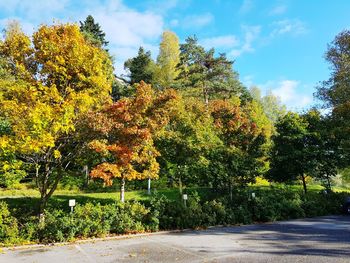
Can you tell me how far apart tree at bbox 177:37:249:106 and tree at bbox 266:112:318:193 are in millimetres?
14992

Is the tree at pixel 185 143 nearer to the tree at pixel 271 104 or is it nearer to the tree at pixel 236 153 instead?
the tree at pixel 236 153

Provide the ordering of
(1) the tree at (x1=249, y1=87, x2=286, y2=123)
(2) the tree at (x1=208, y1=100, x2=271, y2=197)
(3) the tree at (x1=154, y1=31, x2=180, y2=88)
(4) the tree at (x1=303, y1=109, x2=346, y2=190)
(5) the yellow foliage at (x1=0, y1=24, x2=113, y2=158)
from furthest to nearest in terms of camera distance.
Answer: (1) the tree at (x1=249, y1=87, x2=286, y2=123) < (3) the tree at (x1=154, y1=31, x2=180, y2=88) < (4) the tree at (x1=303, y1=109, x2=346, y2=190) < (2) the tree at (x1=208, y1=100, x2=271, y2=197) < (5) the yellow foliage at (x1=0, y1=24, x2=113, y2=158)

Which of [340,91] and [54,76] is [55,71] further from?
[340,91]

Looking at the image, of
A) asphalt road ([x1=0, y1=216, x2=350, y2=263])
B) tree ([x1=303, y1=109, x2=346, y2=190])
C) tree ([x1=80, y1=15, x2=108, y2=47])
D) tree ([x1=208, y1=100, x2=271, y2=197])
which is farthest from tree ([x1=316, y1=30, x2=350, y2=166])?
tree ([x1=80, y1=15, x2=108, y2=47])

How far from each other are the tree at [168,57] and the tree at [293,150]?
20.4m

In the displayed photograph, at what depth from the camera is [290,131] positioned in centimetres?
2109

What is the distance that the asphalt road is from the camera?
8391 mm

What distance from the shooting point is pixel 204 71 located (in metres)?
36.8

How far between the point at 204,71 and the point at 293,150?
18.8m

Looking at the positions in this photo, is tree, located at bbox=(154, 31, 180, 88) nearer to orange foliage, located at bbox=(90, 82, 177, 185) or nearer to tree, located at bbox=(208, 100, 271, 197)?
tree, located at bbox=(208, 100, 271, 197)

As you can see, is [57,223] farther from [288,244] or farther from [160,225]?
[288,244]

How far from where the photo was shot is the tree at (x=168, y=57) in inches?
1554

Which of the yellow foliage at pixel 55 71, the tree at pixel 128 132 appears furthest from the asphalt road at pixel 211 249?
the yellow foliage at pixel 55 71

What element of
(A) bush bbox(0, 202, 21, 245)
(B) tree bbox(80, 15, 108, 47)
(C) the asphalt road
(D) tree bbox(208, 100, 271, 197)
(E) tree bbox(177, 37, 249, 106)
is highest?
(B) tree bbox(80, 15, 108, 47)
